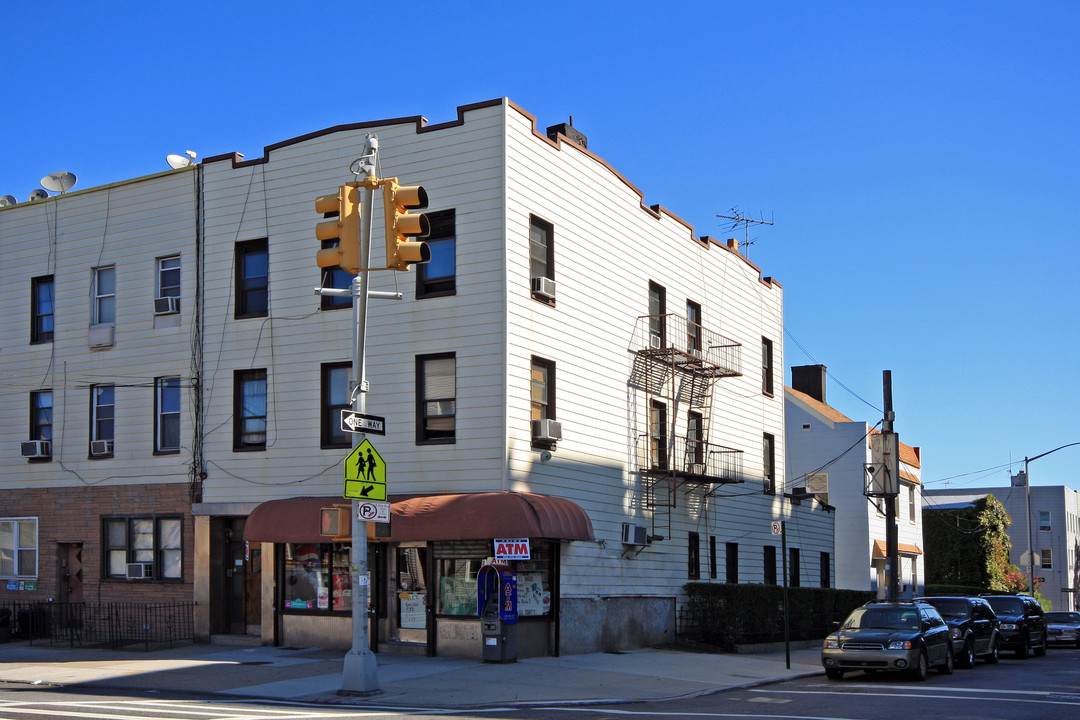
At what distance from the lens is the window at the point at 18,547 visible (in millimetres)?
26734

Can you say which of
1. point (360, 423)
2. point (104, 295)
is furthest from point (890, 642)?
point (104, 295)

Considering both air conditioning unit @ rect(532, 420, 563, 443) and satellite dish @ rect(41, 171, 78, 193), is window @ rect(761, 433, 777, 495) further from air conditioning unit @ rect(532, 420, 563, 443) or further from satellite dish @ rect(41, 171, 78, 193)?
satellite dish @ rect(41, 171, 78, 193)

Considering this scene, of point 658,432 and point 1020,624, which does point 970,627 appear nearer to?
point 1020,624

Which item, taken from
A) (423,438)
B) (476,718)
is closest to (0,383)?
(423,438)

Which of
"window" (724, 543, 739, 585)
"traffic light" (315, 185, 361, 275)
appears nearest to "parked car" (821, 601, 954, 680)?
"window" (724, 543, 739, 585)

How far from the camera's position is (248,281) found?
2478 cm

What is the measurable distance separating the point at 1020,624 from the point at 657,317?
1147 centimetres

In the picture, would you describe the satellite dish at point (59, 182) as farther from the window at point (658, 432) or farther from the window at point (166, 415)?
the window at point (658, 432)

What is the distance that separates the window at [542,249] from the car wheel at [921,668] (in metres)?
9.80

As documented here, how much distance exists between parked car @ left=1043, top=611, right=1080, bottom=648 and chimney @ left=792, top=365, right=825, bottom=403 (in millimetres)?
17732

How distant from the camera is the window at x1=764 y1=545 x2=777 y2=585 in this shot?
32875 millimetres

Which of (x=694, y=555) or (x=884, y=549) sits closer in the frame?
(x=694, y=555)

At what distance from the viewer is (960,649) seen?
2306 centimetres

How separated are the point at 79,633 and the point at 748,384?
1857 cm
